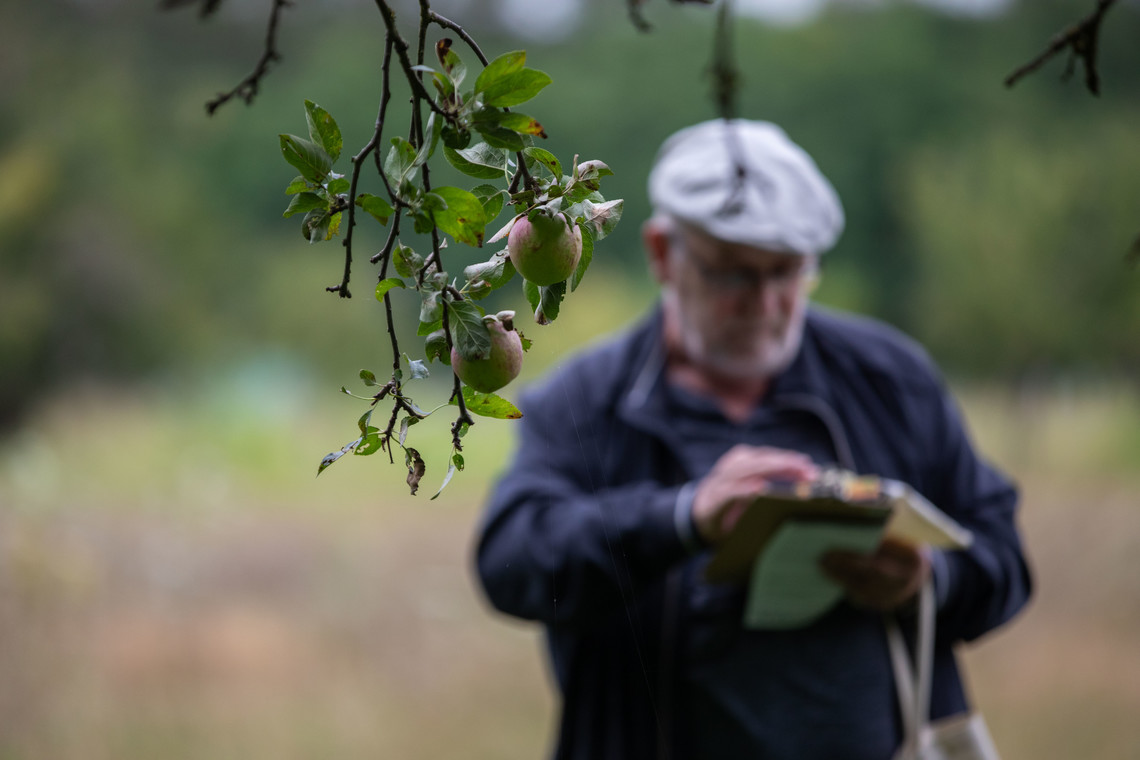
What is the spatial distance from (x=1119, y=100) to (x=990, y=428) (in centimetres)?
108

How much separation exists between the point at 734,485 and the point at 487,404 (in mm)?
571

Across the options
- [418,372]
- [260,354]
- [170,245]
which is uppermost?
[418,372]

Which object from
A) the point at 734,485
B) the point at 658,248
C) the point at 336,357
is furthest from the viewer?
the point at 336,357

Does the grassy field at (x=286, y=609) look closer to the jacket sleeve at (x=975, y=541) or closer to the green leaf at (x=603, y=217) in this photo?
the jacket sleeve at (x=975, y=541)

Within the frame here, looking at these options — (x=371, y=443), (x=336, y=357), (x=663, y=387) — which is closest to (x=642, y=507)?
(x=663, y=387)

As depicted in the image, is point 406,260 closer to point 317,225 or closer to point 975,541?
point 317,225

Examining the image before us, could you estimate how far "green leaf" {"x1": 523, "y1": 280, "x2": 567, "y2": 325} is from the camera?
0.96 ft

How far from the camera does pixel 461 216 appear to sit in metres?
0.28

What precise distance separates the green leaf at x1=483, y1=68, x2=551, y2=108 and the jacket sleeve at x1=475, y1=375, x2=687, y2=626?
21.9 inches

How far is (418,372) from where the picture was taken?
0.30m

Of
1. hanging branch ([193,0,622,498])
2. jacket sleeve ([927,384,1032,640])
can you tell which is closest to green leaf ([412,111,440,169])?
hanging branch ([193,0,622,498])

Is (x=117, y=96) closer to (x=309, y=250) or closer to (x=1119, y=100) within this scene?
(x=309, y=250)

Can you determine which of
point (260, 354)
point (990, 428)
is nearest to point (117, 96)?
point (260, 354)

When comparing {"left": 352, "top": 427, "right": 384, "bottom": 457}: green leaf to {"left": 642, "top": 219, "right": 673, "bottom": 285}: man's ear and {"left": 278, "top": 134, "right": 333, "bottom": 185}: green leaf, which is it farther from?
{"left": 642, "top": 219, "right": 673, "bottom": 285}: man's ear
